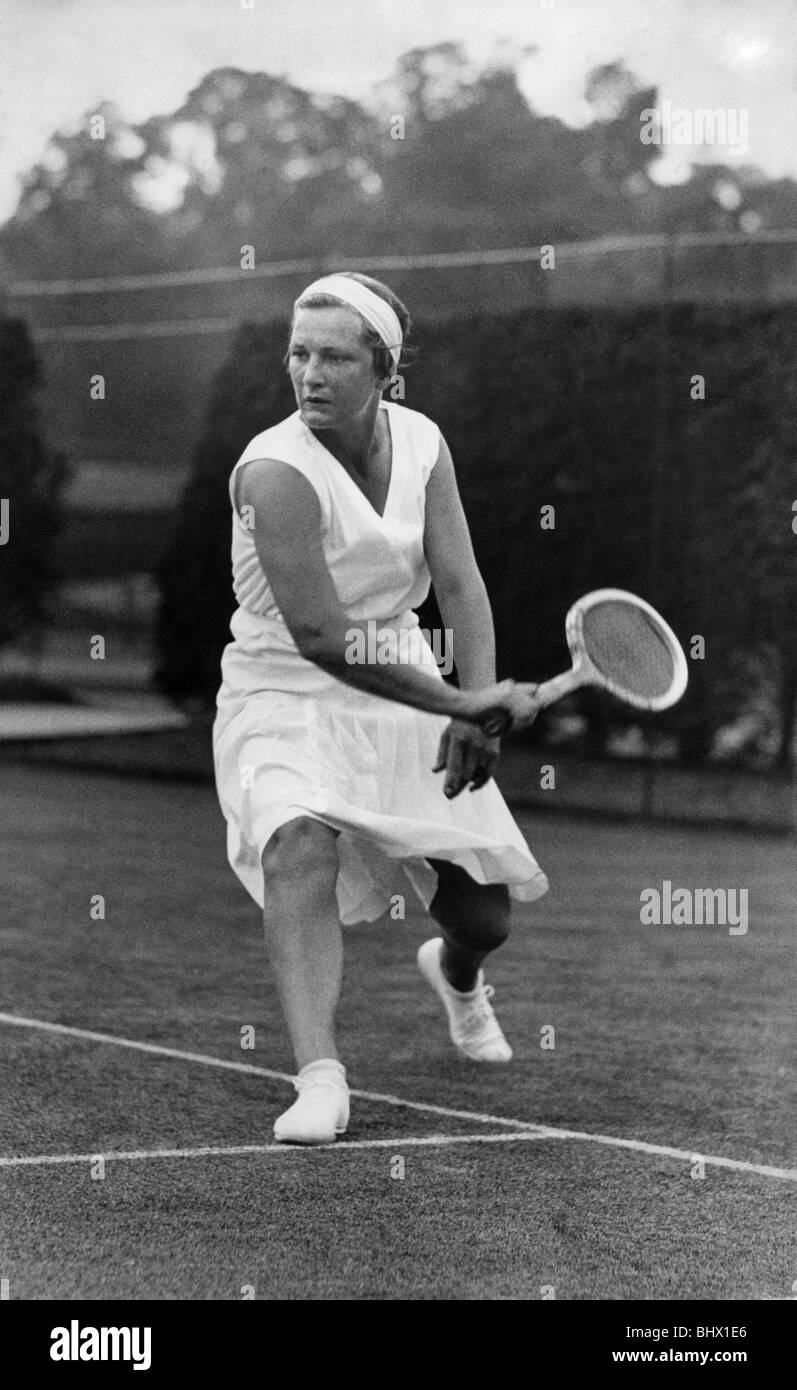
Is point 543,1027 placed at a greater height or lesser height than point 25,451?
lesser

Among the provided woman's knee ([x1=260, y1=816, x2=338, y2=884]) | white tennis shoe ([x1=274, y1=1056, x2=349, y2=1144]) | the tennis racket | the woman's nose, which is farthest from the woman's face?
white tennis shoe ([x1=274, y1=1056, x2=349, y2=1144])

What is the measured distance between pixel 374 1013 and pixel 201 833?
4787 mm

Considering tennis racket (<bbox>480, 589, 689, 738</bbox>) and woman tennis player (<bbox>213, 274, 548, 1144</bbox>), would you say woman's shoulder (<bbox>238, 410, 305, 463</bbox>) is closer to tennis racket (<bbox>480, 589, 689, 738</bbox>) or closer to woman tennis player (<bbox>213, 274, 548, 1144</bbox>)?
woman tennis player (<bbox>213, 274, 548, 1144</bbox>)

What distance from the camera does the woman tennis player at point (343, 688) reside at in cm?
412

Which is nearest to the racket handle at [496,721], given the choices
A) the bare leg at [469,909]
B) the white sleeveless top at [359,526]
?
the white sleeveless top at [359,526]

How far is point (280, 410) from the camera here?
12.7 m

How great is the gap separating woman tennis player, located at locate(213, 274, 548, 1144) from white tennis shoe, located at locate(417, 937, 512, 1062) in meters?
0.38

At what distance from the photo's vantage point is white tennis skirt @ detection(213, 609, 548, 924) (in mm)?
4301

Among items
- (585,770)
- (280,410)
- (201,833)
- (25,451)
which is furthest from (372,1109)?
(25,451)

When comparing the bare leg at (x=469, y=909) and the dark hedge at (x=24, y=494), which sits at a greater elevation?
the dark hedge at (x=24, y=494)

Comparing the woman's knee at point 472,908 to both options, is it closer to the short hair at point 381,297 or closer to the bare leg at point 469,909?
the bare leg at point 469,909

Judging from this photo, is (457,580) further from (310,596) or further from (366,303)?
(366,303)

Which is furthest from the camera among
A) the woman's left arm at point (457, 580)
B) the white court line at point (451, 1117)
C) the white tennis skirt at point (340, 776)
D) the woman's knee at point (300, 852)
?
the woman's left arm at point (457, 580)

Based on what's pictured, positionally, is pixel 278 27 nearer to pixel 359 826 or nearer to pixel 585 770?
pixel 585 770
